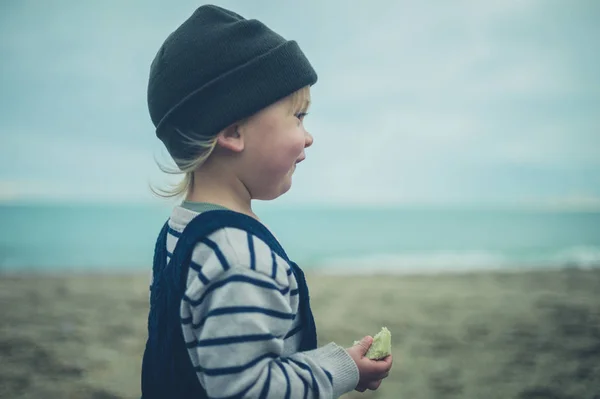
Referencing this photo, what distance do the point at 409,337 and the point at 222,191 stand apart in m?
3.71

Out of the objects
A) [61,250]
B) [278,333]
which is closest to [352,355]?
[278,333]

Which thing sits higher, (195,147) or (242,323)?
(195,147)

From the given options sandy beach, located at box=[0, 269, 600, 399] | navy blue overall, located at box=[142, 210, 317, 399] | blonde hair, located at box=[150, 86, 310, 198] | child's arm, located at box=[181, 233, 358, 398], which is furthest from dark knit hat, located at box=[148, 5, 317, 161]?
sandy beach, located at box=[0, 269, 600, 399]

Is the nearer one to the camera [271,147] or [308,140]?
[271,147]

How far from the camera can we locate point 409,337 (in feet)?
15.5

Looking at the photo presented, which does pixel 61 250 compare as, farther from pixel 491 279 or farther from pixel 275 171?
pixel 275 171

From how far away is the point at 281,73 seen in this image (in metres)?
1.51

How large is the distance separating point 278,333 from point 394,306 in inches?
205

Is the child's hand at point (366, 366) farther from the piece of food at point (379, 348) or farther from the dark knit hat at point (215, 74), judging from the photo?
the dark knit hat at point (215, 74)

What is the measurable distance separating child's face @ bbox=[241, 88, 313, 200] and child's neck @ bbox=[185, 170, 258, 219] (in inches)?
1.2

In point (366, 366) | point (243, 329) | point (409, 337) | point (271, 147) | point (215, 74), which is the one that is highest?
point (215, 74)

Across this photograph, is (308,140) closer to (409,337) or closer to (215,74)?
(215,74)

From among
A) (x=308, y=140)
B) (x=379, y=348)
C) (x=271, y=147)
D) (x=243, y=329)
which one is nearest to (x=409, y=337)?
(x=379, y=348)

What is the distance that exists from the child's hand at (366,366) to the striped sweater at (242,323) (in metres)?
0.14
